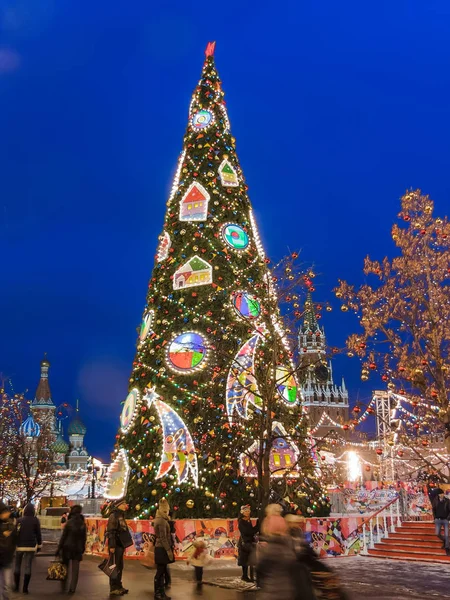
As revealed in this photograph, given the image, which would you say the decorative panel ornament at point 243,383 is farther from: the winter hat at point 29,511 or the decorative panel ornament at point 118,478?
the winter hat at point 29,511

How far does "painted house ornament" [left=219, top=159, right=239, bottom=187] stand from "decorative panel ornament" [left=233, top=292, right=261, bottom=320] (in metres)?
3.97

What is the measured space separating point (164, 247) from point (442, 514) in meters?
11.1

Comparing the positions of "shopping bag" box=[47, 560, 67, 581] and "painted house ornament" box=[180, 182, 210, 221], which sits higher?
"painted house ornament" box=[180, 182, 210, 221]

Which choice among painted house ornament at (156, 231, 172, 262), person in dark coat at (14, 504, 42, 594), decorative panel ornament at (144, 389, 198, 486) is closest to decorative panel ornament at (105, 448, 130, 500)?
decorative panel ornament at (144, 389, 198, 486)

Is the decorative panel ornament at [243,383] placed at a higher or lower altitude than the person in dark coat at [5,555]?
higher

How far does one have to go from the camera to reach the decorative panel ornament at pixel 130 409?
1719cm

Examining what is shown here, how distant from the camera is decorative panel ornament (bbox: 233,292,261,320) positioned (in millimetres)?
17203

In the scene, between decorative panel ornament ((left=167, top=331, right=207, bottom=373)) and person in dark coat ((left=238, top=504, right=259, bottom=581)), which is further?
decorative panel ornament ((left=167, top=331, right=207, bottom=373))

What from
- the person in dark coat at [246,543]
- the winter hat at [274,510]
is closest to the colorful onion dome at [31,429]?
the person in dark coat at [246,543]

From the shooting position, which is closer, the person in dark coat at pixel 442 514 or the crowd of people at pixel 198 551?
the crowd of people at pixel 198 551

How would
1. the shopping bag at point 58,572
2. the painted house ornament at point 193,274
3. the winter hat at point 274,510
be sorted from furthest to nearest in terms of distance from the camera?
the painted house ornament at point 193,274, the shopping bag at point 58,572, the winter hat at point 274,510

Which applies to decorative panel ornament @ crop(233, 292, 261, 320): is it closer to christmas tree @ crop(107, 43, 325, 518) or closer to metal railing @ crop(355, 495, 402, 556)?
christmas tree @ crop(107, 43, 325, 518)

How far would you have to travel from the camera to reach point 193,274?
1784 cm

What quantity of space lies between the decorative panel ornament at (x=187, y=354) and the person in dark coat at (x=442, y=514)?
712 centimetres
